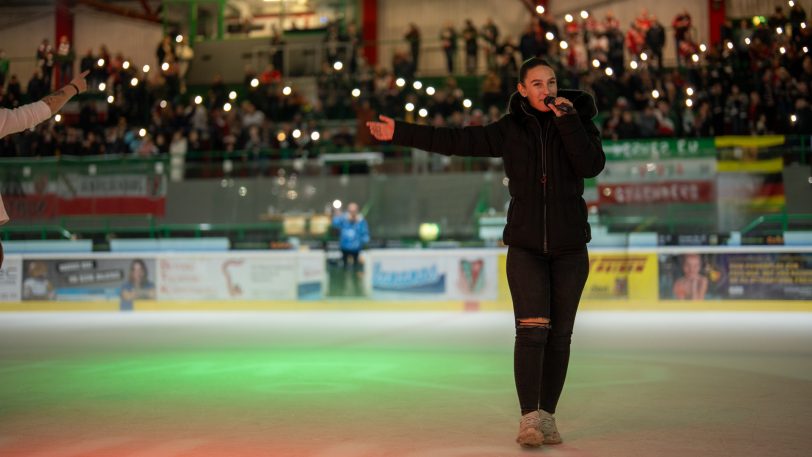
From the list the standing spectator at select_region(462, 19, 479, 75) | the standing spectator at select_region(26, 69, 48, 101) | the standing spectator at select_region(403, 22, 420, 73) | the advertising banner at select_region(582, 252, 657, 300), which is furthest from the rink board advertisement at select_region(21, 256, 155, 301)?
the standing spectator at select_region(462, 19, 479, 75)

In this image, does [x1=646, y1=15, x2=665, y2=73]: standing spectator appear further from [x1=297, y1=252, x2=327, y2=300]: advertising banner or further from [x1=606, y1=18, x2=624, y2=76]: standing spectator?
[x1=297, y1=252, x2=327, y2=300]: advertising banner

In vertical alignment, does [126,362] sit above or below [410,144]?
below

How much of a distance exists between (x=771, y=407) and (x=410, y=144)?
2636 millimetres

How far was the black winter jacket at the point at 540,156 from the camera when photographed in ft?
14.8

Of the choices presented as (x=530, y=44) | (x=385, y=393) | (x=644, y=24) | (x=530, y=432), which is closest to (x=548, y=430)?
(x=530, y=432)

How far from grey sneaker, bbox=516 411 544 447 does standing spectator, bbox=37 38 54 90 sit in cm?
2010

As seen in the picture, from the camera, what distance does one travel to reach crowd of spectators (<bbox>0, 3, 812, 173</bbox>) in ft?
55.1

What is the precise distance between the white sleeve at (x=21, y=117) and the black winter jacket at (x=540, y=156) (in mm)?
2012

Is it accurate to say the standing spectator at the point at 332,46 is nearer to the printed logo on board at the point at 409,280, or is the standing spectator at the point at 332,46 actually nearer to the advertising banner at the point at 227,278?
the advertising banner at the point at 227,278

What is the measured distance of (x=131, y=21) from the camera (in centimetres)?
3086

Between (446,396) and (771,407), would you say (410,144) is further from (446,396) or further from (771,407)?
(771,407)

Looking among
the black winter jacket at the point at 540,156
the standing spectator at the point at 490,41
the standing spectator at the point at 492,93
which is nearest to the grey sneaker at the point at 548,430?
the black winter jacket at the point at 540,156

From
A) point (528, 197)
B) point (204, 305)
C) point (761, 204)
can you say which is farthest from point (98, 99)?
point (528, 197)

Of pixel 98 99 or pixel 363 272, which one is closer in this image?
pixel 363 272
